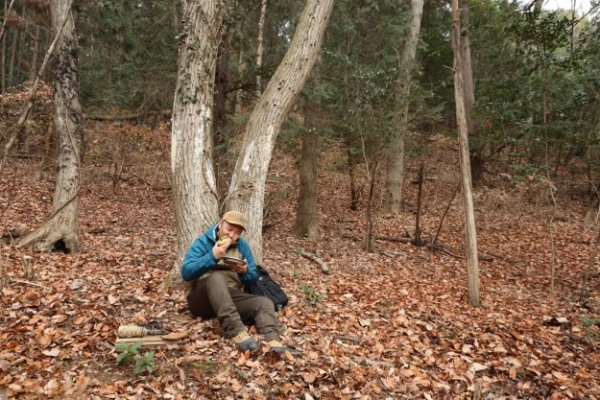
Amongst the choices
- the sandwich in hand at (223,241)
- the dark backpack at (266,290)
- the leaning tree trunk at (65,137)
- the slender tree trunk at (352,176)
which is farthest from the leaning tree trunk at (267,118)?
the slender tree trunk at (352,176)

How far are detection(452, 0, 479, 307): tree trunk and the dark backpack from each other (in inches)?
122

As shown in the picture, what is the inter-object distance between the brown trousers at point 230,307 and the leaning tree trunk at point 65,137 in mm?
3353

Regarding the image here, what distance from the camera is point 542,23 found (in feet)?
24.1

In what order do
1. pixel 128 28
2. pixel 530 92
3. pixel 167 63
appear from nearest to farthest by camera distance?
pixel 167 63, pixel 128 28, pixel 530 92

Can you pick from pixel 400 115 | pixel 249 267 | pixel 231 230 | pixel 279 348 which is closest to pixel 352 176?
pixel 400 115

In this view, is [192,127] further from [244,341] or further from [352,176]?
[352,176]

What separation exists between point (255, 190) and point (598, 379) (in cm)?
448

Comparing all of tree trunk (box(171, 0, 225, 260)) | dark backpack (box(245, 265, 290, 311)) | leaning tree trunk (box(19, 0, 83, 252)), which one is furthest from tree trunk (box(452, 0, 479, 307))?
leaning tree trunk (box(19, 0, 83, 252))

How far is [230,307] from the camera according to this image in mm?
4105

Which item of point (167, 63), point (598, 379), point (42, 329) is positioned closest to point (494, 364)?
point (598, 379)

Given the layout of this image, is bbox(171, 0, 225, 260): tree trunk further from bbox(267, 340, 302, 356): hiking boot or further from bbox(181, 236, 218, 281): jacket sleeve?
bbox(267, 340, 302, 356): hiking boot

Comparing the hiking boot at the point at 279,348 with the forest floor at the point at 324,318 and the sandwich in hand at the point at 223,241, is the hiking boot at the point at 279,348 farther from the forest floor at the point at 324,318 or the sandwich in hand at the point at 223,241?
the sandwich in hand at the point at 223,241

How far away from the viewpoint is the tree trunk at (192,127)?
5129 millimetres

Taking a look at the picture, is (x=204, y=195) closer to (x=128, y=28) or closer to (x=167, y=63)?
(x=167, y=63)
